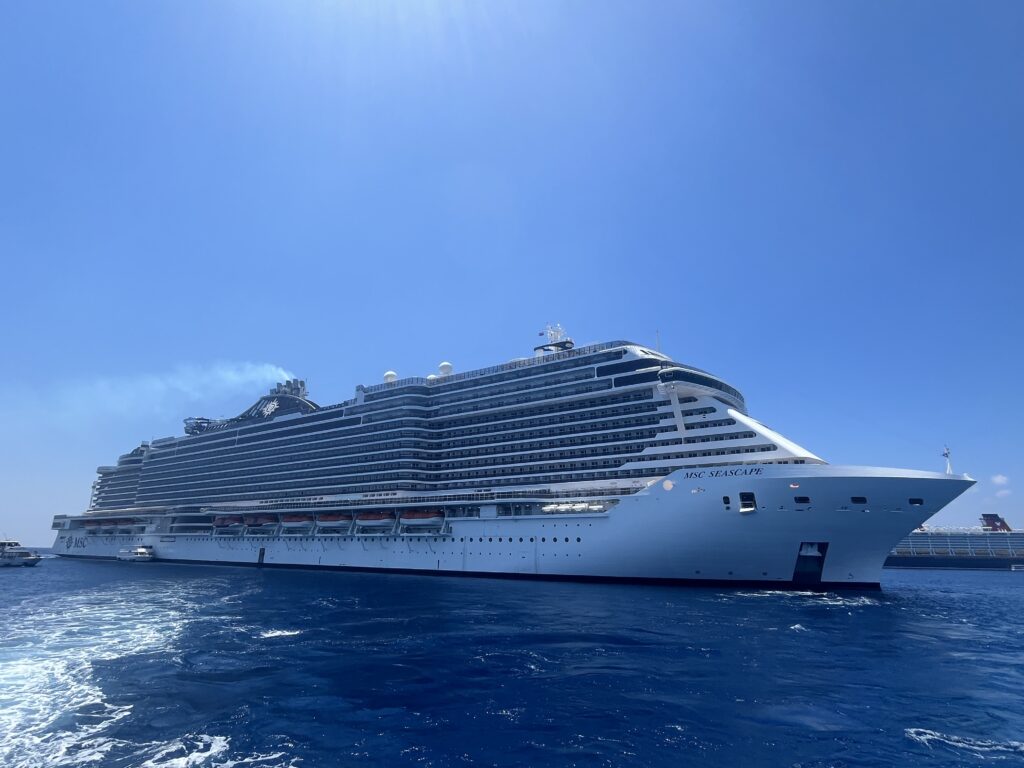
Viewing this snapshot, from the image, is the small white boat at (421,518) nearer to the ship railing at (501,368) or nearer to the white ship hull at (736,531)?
the white ship hull at (736,531)

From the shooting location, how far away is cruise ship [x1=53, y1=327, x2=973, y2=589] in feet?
115

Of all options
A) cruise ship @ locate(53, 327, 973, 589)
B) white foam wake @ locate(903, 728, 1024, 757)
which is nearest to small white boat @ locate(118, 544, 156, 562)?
cruise ship @ locate(53, 327, 973, 589)

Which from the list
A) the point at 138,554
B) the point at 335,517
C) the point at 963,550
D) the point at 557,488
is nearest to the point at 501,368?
the point at 557,488

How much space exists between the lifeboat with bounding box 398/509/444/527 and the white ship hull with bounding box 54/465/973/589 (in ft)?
20.1

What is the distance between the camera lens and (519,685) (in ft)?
53.4

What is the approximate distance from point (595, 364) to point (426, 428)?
21.8 meters

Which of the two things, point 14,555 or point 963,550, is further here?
point 963,550

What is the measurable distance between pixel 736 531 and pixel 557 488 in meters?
14.4

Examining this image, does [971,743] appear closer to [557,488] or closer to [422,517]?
[557,488]

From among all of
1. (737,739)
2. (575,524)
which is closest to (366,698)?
(737,739)

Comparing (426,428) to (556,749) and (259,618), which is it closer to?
(259,618)

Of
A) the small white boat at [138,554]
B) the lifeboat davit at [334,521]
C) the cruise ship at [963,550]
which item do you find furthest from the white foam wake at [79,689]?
the cruise ship at [963,550]

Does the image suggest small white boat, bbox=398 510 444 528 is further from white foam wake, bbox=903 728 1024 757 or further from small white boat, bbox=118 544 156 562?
small white boat, bbox=118 544 156 562

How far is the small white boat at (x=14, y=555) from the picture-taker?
3071 inches
